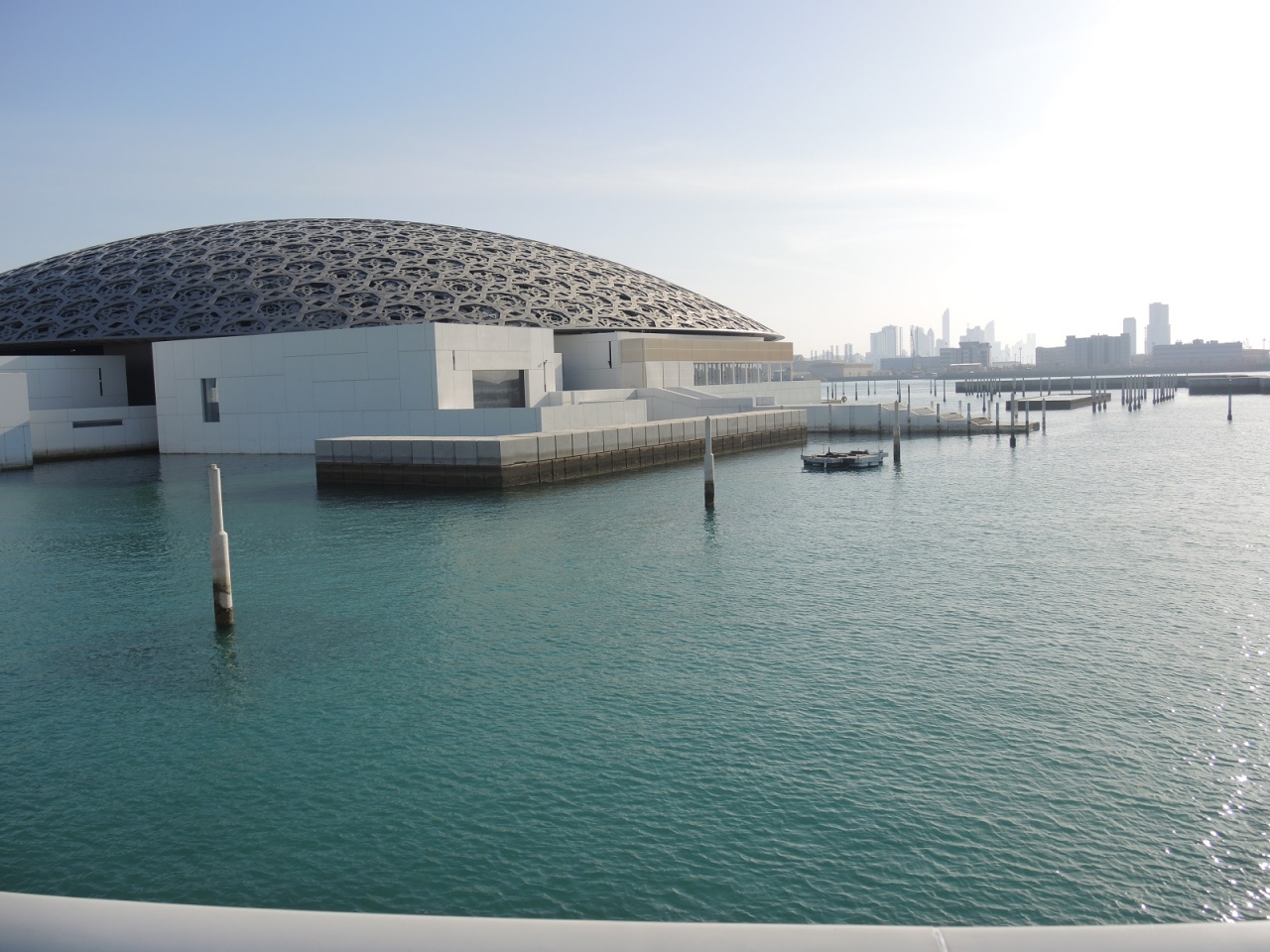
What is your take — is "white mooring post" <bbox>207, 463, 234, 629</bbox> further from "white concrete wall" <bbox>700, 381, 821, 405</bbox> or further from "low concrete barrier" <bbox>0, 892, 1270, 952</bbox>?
"white concrete wall" <bbox>700, 381, 821, 405</bbox>

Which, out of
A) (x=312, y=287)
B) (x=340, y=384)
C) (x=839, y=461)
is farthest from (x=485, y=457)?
(x=312, y=287)

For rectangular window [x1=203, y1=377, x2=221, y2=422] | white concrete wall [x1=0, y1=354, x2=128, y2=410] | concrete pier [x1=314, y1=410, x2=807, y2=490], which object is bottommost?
concrete pier [x1=314, y1=410, x2=807, y2=490]

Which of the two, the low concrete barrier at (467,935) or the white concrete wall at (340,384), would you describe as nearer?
the low concrete barrier at (467,935)

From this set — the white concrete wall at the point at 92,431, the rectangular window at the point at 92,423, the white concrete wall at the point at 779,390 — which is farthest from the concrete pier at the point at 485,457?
the rectangular window at the point at 92,423

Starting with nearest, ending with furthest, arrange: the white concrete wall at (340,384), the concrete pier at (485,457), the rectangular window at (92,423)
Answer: the concrete pier at (485,457)
the white concrete wall at (340,384)
the rectangular window at (92,423)

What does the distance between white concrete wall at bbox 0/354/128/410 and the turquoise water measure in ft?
108

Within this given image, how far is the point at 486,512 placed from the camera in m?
32.2

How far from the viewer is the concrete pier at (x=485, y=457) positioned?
37.8m

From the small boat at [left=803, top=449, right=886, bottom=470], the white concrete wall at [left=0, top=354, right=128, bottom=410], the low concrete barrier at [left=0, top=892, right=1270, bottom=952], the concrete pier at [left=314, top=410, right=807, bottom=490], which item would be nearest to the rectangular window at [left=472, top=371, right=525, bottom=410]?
the concrete pier at [left=314, top=410, right=807, bottom=490]

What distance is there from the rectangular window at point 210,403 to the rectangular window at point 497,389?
49.7ft

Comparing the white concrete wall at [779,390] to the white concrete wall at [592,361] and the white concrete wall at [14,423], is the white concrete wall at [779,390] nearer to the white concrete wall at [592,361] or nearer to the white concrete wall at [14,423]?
the white concrete wall at [592,361]

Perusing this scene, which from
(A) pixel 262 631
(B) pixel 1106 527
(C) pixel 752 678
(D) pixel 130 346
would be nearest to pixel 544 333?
(D) pixel 130 346

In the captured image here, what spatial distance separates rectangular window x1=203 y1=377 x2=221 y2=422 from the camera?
54.0 m

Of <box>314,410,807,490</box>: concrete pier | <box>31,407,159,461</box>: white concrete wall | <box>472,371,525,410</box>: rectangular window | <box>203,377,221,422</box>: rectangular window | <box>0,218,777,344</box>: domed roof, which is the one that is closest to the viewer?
<box>314,410,807,490</box>: concrete pier
